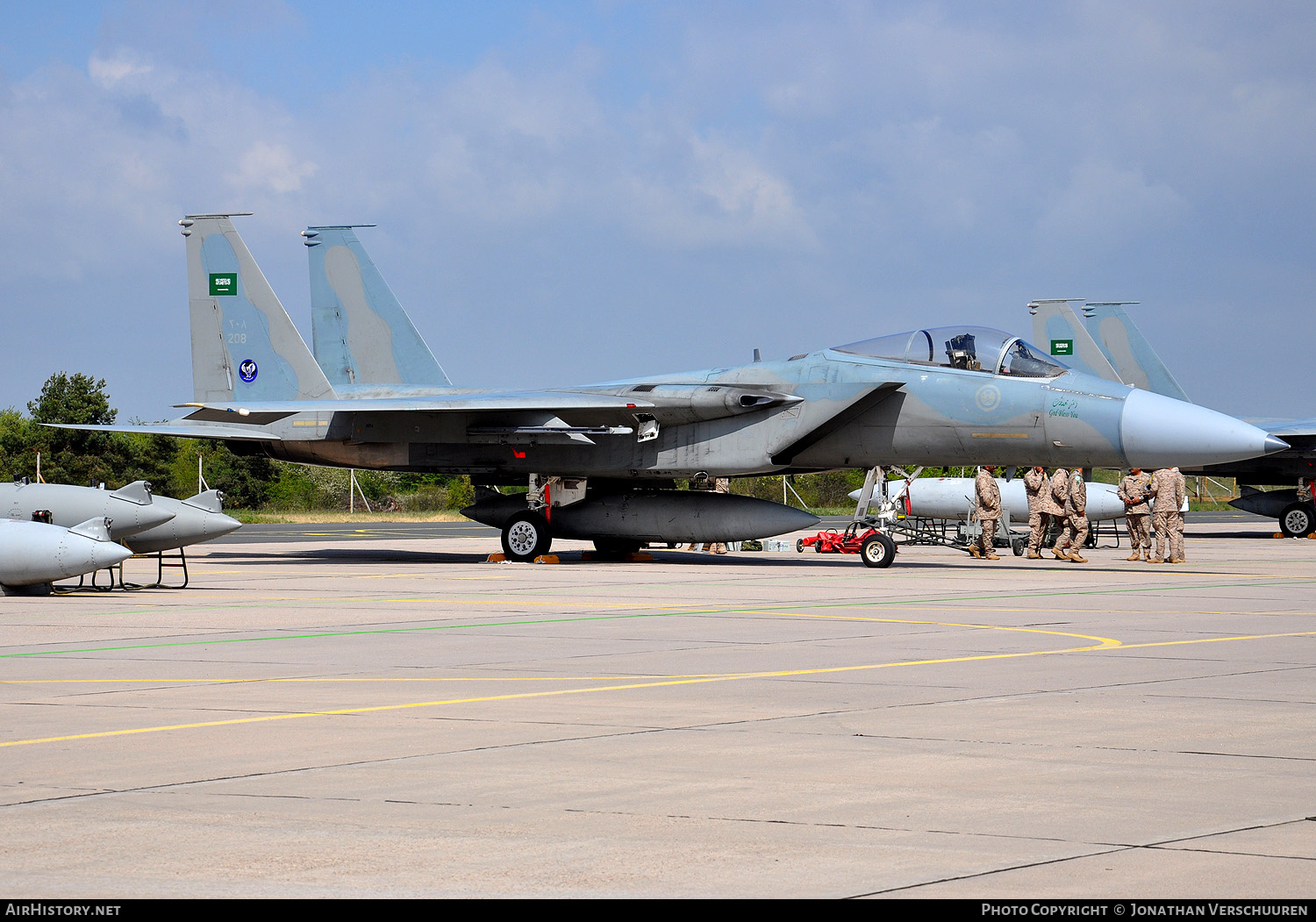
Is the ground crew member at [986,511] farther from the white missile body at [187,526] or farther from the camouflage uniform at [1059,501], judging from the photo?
the white missile body at [187,526]

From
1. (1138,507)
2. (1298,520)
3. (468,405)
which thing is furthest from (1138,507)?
(1298,520)

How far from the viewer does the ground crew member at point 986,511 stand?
83.8 feet

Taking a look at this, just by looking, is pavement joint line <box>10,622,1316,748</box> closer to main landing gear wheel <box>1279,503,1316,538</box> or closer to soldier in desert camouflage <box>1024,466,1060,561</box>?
soldier in desert camouflage <box>1024,466,1060,561</box>

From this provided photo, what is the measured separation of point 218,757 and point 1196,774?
394 centimetres

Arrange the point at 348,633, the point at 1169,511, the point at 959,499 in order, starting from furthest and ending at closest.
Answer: the point at 959,499, the point at 1169,511, the point at 348,633

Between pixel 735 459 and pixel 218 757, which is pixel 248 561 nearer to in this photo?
pixel 735 459

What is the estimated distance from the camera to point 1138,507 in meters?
23.7

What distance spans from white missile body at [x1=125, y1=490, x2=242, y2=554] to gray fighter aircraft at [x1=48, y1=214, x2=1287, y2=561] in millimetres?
3046

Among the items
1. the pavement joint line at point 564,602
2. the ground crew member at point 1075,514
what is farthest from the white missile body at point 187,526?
the ground crew member at point 1075,514

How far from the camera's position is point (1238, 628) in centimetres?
1144

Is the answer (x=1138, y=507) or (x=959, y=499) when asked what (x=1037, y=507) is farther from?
(x=959, y=499)

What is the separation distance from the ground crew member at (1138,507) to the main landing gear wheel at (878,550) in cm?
486

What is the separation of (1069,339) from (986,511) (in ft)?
41.3
